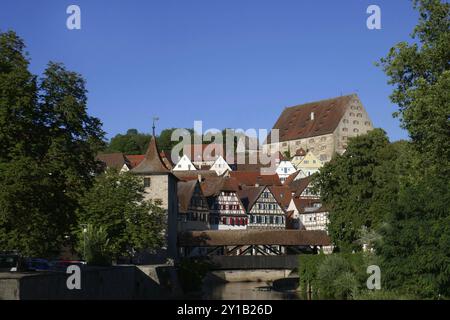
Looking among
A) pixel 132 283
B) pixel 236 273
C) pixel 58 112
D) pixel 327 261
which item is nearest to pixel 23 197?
pixel 58 112

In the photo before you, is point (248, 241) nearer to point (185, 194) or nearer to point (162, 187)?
point (162, 187)

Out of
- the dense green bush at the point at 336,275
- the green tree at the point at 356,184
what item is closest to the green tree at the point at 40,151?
the dense green bush at the point at 336,275

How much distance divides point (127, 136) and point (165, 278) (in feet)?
355

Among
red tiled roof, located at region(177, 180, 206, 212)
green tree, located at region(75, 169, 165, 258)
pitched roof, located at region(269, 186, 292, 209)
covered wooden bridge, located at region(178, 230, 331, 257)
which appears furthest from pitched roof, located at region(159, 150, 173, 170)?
green tree, located at region(75, 169, 165, 258)

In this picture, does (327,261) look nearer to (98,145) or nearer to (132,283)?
(132,283)

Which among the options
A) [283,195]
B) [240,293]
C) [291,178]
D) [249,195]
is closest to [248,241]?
[240,293]

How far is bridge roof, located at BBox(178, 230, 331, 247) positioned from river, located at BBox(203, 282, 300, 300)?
490 centimetres

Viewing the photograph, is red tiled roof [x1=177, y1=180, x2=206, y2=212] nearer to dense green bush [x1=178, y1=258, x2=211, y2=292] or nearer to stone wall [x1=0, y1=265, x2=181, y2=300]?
dense green bush [x1=178, y1=258, x2=211, y2=292]

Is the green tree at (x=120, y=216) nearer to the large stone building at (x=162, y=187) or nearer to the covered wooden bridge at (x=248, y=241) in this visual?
the large stone building at (x=162, y=187)

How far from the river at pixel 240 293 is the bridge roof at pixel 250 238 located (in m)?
4.90

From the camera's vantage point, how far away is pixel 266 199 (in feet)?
273

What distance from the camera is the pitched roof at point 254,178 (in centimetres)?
10256

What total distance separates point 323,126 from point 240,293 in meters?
78.3

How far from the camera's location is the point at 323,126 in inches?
4855
